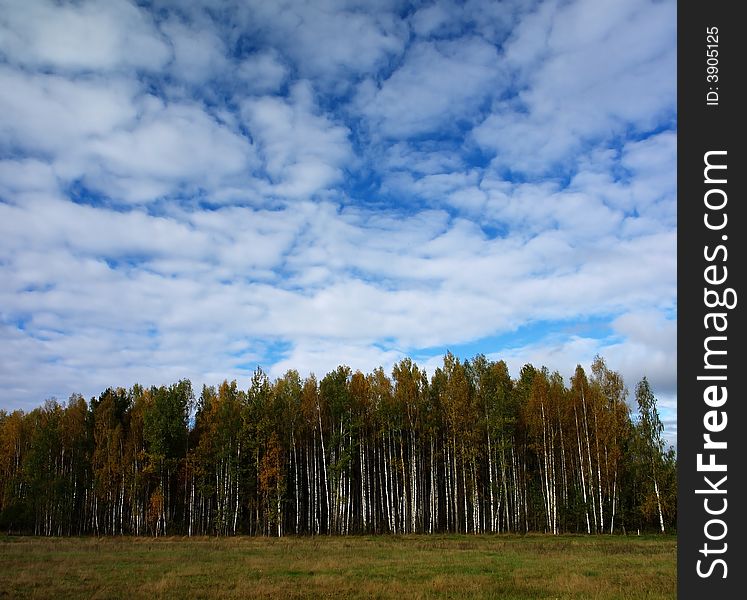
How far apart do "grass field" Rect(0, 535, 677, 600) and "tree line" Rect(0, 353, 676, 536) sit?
19346mm

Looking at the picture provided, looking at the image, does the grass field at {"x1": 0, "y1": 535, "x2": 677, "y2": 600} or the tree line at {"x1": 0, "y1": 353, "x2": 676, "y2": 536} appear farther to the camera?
the tree line at {"x1": 0, "y1": 353, "x2": 676, "y2": 536}

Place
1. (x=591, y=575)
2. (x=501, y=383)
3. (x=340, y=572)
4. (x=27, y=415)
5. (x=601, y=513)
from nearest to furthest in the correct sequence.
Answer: (x=591, y=575) → (x=340, y=572) → (x=601, y=513) → (x=501, y=383) → (x=27, y=415)

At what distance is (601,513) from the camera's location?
48.2m

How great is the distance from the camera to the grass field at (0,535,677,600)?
17.4 metres

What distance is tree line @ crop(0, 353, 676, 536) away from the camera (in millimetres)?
51625

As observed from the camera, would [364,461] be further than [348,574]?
Yes

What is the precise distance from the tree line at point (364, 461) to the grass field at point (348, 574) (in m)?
19.3

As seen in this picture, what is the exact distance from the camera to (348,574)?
70.7ft

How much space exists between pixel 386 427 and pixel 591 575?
3856 centimetres

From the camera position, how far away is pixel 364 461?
60656 millimetres

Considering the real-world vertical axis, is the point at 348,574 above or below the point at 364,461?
above

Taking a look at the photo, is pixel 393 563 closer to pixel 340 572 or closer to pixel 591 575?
pixel 340 572

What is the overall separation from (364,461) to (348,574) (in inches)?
1564

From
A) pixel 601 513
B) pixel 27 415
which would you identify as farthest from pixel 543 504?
pixel 27 415
